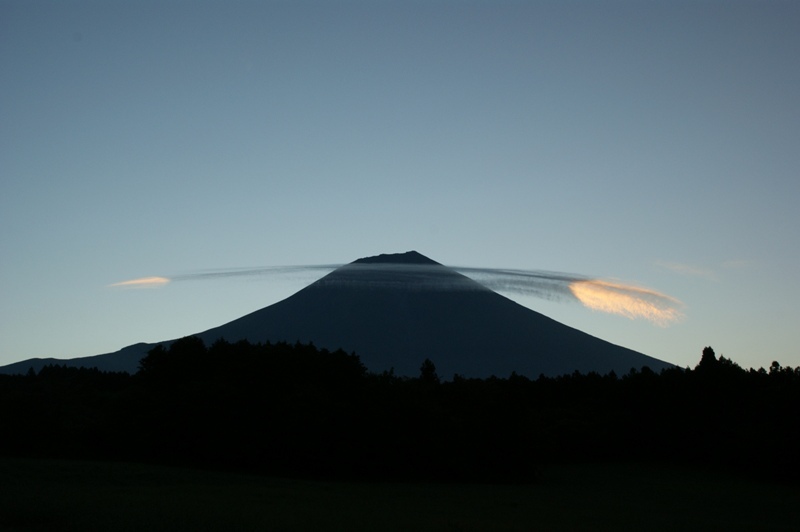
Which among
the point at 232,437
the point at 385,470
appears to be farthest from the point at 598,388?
the point at 232,437

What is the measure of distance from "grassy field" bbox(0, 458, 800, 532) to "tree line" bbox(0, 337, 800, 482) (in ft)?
12.4

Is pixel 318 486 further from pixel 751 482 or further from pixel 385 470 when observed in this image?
pixel 751 482

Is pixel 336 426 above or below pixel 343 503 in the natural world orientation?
above

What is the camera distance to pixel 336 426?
47688 mm

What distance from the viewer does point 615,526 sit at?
90.1ft

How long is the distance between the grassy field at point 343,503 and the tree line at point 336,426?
379cm

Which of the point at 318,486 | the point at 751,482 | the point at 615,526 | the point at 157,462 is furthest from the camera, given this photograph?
the point at 751,482

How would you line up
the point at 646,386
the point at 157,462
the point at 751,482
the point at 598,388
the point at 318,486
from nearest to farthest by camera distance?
the point at 318,486 < the point at 157,462 < the point at 751,482 < the point at 646,386 < the point at 598,388

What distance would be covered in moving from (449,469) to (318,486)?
36.6ft

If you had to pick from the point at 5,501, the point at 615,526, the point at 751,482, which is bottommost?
the point at 751,482

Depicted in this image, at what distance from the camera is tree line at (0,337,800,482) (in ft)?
154

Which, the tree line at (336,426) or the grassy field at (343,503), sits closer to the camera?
the grassy field at (343,503)

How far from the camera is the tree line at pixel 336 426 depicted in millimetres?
47000

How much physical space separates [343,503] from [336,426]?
56.7 ft
